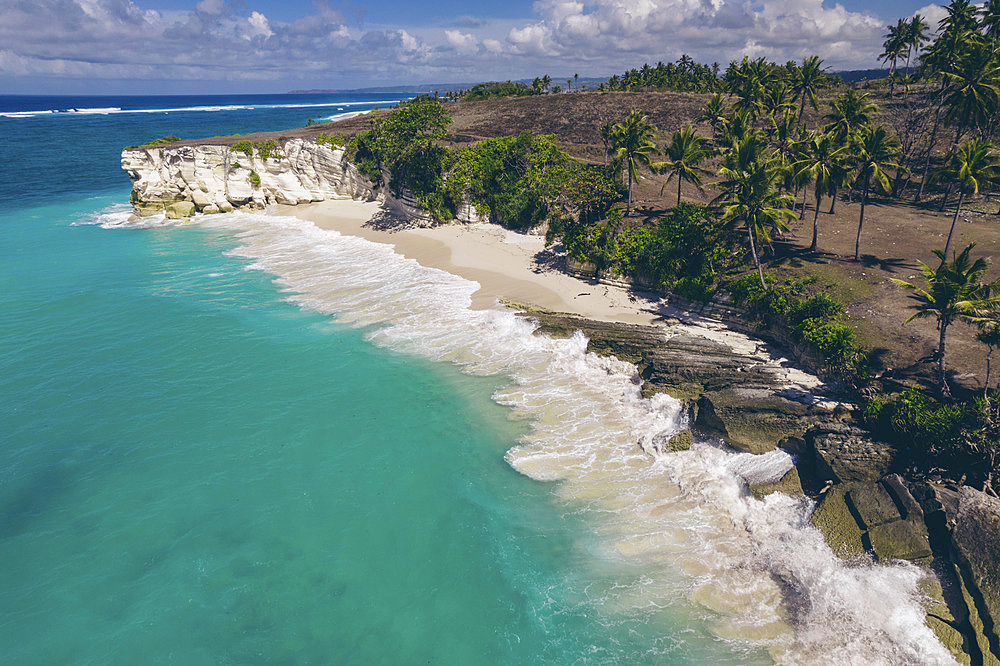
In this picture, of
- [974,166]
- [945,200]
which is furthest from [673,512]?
[945,200]

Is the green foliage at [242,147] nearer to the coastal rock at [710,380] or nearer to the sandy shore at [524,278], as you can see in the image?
the sandy shore at [524,278]

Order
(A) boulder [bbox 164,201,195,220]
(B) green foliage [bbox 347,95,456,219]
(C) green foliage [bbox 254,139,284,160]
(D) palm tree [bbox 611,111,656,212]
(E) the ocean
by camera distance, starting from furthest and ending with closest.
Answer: (C) green foliage [bbox 254,139,284,160] → (A) boulder [bbox 164,201,195,220] → (B) green foliage [bbox 347,95,456,219] → (D) palm tree [bbox 611,111,656,212] → (E) the ocean

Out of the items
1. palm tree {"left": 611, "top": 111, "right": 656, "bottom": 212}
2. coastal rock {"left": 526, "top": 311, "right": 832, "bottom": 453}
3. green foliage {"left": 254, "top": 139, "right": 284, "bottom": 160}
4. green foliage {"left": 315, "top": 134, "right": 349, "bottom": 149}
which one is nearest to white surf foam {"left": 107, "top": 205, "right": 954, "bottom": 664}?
coastal rock {"left": 526, "top": 311, "right": 832, "bottom": 453}

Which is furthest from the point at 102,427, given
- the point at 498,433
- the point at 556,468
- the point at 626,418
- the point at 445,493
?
the point at 626,418

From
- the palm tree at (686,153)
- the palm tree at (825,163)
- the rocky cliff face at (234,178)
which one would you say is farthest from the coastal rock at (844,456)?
the rocky cliff face at (234,178)

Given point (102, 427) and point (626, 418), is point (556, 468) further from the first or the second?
point (102, 427)

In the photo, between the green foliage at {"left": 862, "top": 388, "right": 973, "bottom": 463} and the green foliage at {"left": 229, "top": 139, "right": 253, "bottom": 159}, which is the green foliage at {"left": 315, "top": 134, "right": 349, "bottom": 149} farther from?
the green foliage at {"left": 862, "top": 388, "right": 973, "bottom": 463}
